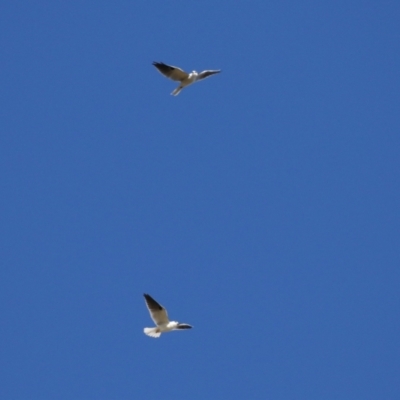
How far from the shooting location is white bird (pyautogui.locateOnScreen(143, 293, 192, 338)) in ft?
70.5

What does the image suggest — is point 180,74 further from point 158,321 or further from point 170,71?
point 158,321

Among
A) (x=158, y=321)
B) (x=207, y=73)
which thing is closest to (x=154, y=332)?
(x=158, y=321)

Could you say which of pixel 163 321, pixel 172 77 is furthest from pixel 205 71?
pixel 163 321

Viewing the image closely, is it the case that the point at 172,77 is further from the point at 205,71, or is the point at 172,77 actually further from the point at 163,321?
the point at 163,321

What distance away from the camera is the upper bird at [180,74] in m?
23.2

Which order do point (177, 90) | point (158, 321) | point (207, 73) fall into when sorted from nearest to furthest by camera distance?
point (158, 321) → point (177, 90) → point (207, 73)

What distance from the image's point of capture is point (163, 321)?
21.8 m

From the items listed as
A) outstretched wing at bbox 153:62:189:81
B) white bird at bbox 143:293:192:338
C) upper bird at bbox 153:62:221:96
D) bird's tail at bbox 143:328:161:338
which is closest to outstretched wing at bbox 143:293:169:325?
white bird at bbox 143:293:192:338

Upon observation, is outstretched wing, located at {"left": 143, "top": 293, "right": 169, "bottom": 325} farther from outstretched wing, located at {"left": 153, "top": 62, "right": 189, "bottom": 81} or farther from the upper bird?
outstretched wing, located at {"left": 153, "top": 62, "right": 189, "bottom": 81}

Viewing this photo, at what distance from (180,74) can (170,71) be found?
28 centimetres

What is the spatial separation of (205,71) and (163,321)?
637 cm

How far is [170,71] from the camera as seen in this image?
76.1 ft

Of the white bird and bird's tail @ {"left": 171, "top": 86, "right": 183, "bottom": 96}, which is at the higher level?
bird's tail @ {"left": 171, "top": 86, "right": 183, "bottom": 96}

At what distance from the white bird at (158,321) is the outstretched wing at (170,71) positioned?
5.53 m
